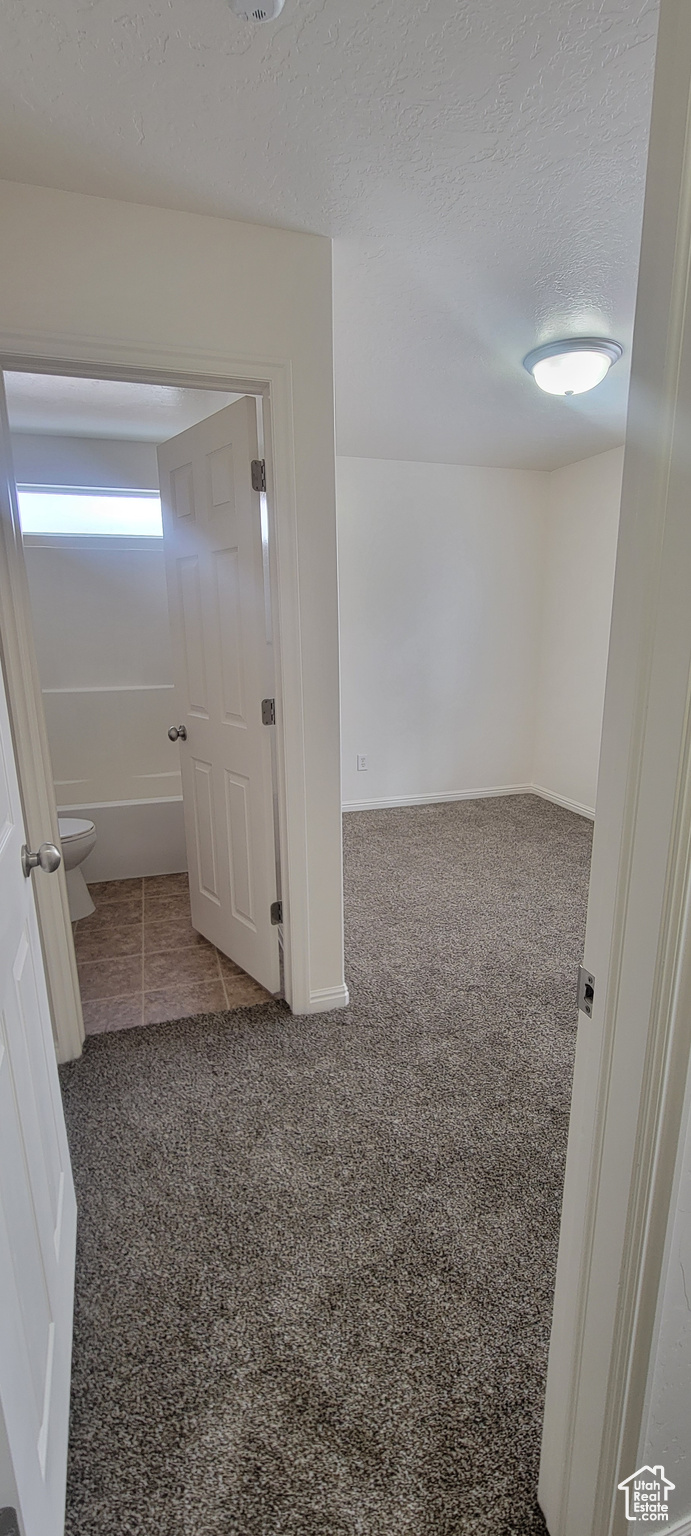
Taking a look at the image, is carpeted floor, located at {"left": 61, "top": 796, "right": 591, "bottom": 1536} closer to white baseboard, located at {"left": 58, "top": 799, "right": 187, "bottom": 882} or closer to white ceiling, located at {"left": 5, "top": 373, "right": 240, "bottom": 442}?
white baseboard, located at {"left": 58, "top": 799, "right": 187, "bottom": 882}

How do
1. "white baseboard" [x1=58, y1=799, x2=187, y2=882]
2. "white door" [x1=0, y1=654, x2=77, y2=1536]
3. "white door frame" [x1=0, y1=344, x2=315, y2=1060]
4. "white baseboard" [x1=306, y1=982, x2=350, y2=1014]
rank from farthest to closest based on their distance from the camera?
"white baseboard" [x1=58, y1=799, x2=187, y2=882]
"white baseboard" [x1=306, y1=982, x2=350, y2=1014]
"white door frame" [x1=0, y1=344, x2=315, y2=1060]
"white door" [x1=0, y1=654, x2=77, y2=1536]

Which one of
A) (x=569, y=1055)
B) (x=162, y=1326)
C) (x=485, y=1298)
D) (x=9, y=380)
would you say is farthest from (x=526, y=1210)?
(x=9, y=380)

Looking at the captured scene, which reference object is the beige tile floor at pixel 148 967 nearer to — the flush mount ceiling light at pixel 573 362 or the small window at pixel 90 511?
the small window at pixel 90 511

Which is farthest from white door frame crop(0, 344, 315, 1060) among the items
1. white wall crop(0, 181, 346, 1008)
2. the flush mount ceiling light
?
the flush mount ceiling light

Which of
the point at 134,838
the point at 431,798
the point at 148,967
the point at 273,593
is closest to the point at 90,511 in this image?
the point at 134,838

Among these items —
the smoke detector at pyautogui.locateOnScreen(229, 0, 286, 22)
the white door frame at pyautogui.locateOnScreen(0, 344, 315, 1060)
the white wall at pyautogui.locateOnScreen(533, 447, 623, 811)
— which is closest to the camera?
the smoke detector at pyautogui.locateOnScreen(229, 0, 286, 22)

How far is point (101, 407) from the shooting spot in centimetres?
310

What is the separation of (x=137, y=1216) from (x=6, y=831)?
1.06 m

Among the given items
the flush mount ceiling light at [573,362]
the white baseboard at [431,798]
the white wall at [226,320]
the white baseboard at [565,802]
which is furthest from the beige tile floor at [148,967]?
the white baseboard at [565,802]

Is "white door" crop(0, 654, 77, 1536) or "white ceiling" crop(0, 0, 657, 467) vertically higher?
"white ceiling" crop(0, 0, 657, 467)

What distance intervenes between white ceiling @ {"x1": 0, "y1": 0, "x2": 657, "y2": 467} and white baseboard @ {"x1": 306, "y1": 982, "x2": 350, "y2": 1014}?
2.33 meters

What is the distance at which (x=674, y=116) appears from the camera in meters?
0.62

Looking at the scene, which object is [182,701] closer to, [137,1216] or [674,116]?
[137,1216]

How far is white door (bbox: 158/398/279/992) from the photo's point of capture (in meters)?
2.15
